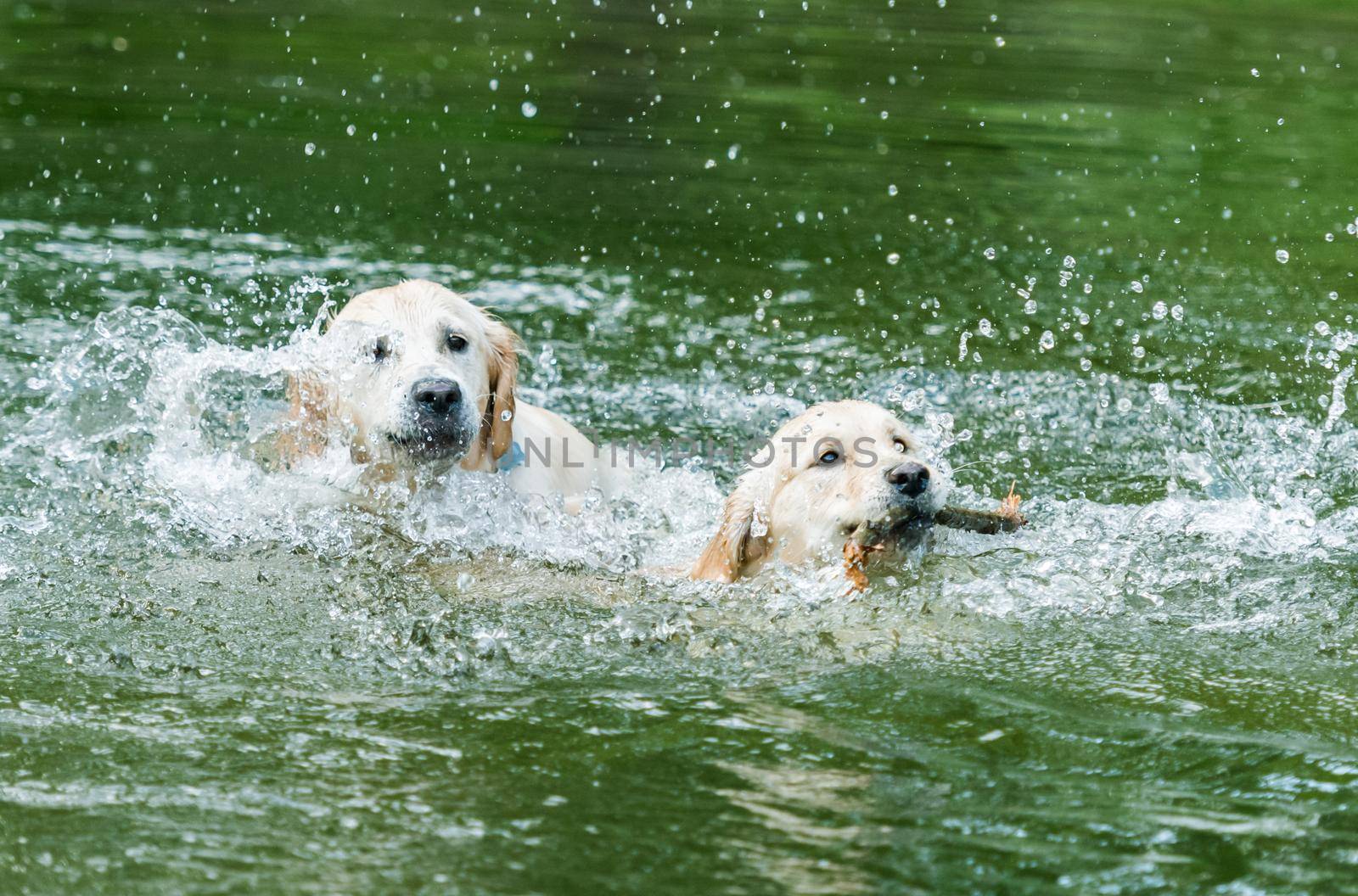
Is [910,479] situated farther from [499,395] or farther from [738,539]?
[499,395]

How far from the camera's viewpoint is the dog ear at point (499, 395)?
19.3 feet

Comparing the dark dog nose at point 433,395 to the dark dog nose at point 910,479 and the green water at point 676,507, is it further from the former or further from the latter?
the dark dog nose at point 910,479

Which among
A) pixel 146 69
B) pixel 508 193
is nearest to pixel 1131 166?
pixel 508 193

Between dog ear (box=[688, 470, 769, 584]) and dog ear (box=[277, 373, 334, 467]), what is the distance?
4.94 feet

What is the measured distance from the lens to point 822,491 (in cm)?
512

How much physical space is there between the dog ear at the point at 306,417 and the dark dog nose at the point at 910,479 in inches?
81.9

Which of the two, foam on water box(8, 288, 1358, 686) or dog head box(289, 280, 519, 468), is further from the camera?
dog head box(289, 280, 519, 468)

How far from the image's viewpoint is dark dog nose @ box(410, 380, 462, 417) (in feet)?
17.8

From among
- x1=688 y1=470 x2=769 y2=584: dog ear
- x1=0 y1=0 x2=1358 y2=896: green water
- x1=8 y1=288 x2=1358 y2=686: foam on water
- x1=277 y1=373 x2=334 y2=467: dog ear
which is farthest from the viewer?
x1=277 y1=373 x2=334 y2=467: dog ear

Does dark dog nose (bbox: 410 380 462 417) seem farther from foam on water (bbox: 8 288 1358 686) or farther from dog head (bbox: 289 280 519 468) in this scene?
foam on water (bbox: 8 288 1358 686)

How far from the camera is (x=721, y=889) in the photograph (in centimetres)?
329

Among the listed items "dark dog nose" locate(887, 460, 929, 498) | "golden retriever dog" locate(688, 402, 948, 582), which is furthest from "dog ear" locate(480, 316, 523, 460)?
"dark dog nose" locate(887, 460, 929, 498)

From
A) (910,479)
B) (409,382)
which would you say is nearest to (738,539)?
(910,479)

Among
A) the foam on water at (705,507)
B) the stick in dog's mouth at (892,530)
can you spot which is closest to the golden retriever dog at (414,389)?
the foam on water at (705,507)
